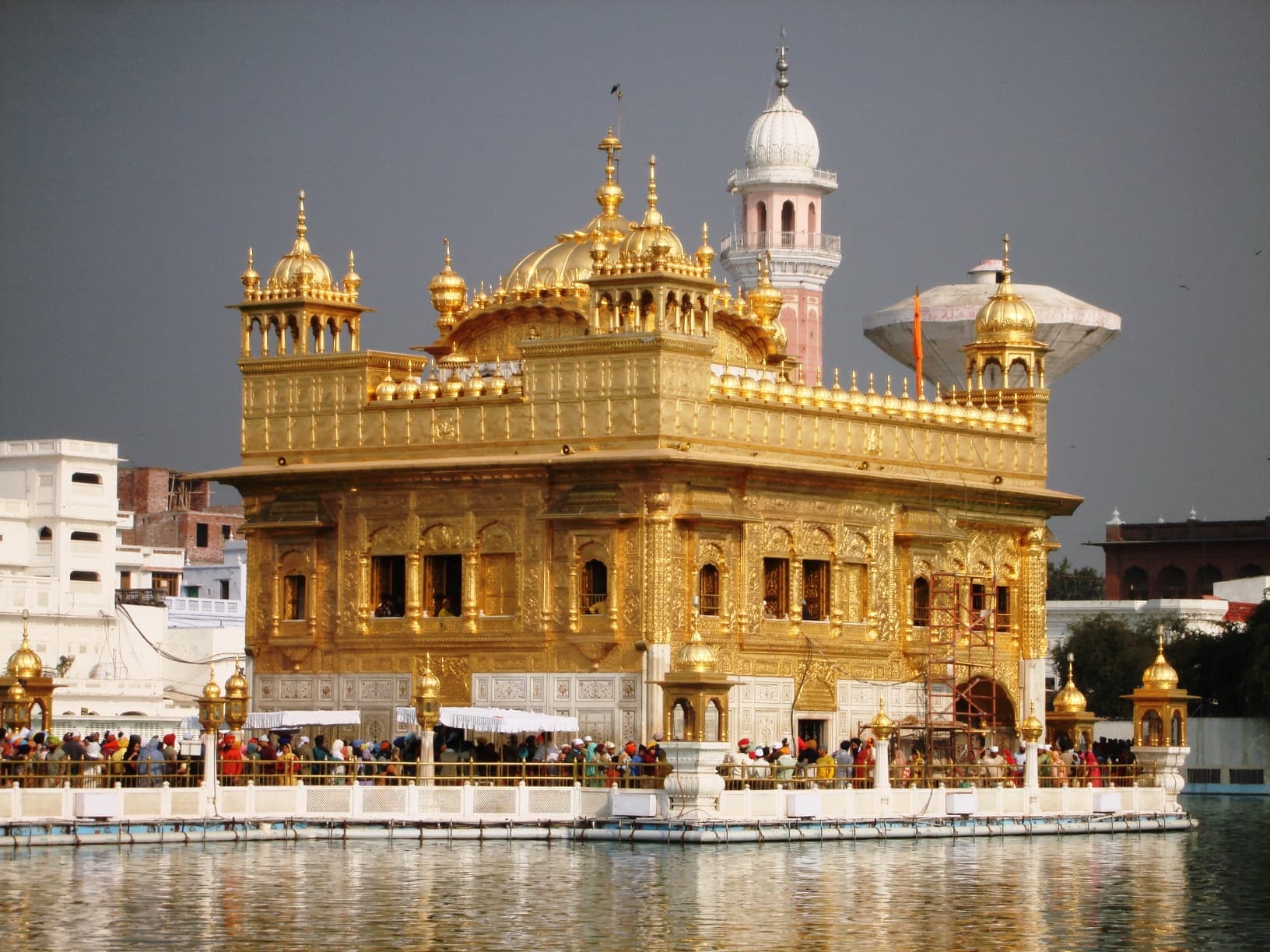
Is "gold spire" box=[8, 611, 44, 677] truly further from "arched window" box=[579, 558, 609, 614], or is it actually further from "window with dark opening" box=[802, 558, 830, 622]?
"window with dark opening" box=[802, 558, 830, 622]

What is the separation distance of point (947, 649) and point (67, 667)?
107 feet

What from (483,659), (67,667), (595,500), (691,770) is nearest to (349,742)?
(483,659)

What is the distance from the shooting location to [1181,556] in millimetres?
95562

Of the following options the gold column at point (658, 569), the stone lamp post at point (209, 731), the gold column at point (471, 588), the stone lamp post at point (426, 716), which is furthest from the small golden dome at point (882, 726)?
the stone lamp post at point (209, 731)

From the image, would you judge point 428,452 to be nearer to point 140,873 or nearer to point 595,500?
point 595,500

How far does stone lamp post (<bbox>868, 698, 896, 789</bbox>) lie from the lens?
3519cm

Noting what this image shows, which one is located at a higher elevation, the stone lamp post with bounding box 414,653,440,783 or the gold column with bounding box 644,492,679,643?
the gold column with bounding box 644,492,679,643

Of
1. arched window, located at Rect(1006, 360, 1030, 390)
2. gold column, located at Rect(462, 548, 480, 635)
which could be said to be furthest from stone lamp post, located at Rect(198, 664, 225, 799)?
arched window, located at Rect(1006, 360, 1030, 390)

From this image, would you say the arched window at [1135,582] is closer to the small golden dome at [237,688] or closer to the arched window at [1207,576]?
the arched window at [1207,576]

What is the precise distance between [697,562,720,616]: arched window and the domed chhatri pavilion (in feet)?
0.16

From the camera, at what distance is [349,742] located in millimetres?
40219

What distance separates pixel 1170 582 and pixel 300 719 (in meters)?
60.5

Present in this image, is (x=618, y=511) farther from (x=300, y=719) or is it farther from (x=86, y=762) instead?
(x=86, y=762)

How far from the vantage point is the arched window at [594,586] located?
38.6 m
